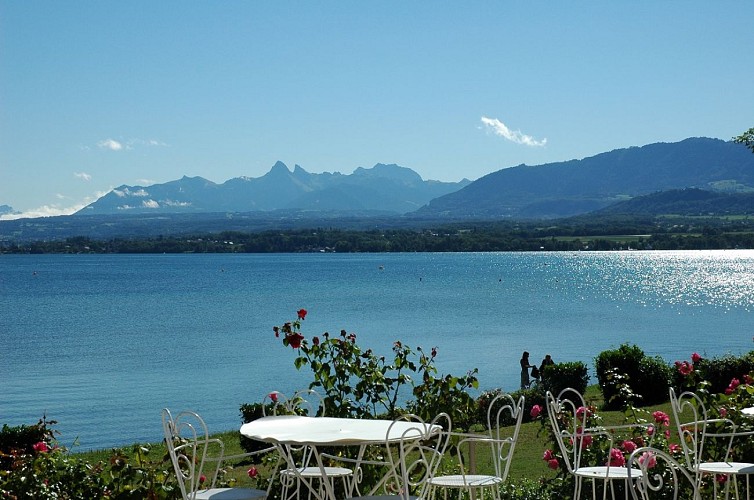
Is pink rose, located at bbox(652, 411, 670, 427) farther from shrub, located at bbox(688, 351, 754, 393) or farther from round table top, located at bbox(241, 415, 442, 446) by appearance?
shrub, located at bbox(688, 351, 754, 393)

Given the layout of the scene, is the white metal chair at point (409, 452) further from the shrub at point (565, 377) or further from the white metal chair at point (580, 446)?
the shrub at point (565, 377)

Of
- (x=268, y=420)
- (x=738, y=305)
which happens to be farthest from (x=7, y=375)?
Result: (x=738, y=305)

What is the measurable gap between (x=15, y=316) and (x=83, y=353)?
30.2 metres

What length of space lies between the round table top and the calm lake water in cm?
1863

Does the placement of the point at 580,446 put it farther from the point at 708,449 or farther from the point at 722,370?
the point at 722,370

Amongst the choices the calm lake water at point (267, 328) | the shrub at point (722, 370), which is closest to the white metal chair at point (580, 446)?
the shrub at point (722, 370)

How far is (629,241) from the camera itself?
644 feet

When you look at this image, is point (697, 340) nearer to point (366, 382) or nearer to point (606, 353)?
point (606, 353)

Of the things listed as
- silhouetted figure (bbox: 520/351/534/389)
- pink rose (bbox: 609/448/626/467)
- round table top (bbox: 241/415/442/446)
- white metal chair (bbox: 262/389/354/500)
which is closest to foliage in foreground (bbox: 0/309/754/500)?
pink rose (bbox: 609/448/626/467)

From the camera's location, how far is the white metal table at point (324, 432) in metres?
4.85

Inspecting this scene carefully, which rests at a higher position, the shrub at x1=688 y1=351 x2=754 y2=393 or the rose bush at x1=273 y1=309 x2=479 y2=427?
the rose bush at x1=273 y1=309 x2=479 y2=427

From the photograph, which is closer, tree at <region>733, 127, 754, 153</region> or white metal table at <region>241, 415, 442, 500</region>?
white metal table at <region>241, 415, 442, 500</region>

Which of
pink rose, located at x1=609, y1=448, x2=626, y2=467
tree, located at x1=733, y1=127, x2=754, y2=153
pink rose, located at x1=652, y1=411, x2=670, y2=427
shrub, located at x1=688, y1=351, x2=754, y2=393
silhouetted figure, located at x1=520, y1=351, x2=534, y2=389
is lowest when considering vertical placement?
silhouetted figure, located at x1=520, y1=351, x2=534, y2=389

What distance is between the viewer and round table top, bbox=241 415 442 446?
4.85 m
